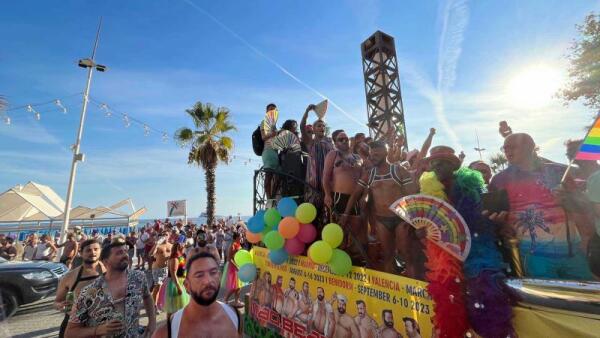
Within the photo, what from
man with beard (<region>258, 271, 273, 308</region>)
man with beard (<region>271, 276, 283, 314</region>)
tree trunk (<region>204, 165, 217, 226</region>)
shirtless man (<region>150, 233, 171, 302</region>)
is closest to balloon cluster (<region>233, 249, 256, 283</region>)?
man with beard (<region>258, 271, 273, 308</region>)

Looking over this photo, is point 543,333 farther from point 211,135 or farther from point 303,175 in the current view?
point 211,135

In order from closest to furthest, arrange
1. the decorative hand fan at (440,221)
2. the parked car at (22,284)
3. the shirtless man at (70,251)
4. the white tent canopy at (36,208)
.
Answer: the decorative hand fan at (440,221)
the parked car at (22,284)
the shirtless man at (70,251)
the white tent canopy at (36,208)

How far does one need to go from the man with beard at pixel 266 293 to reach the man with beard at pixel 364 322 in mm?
1847

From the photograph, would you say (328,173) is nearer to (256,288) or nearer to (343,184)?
(343,184)

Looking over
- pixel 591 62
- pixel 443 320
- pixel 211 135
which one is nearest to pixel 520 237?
pixel 443 320

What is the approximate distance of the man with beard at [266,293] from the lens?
14.8ft

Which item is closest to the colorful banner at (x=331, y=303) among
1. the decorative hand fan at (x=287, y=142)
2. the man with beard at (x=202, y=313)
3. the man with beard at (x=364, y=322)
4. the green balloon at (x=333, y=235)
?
the man with beard at (x=364, y=322)

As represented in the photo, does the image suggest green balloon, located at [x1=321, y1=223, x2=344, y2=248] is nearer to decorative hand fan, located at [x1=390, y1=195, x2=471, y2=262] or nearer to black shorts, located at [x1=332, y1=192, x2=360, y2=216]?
black shorts, located at [x1=332, y1=192, x2=360, y2=216]

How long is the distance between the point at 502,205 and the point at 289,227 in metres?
2.46

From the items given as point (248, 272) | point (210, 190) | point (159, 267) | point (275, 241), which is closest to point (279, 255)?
point (275, 241)

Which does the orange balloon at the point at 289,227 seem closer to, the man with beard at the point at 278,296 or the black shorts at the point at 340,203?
the black shorts at the point at 340,203

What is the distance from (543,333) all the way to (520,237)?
3.37 feet

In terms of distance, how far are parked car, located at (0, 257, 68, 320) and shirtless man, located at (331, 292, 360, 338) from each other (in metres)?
8.30

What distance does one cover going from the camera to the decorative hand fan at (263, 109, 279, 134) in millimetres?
5699
